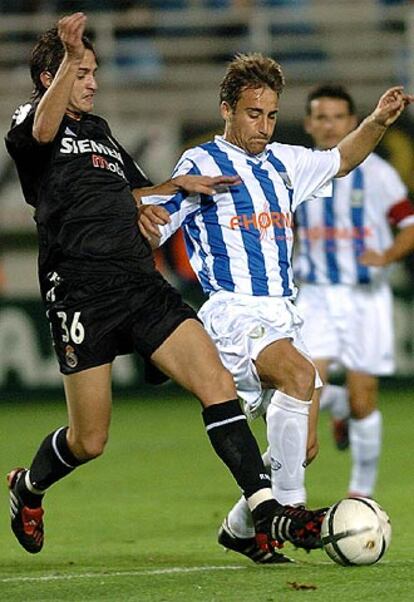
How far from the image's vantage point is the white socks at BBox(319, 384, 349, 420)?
993 cm

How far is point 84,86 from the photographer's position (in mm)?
6484

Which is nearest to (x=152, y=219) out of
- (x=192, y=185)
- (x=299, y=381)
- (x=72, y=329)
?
(x=192, y=185)

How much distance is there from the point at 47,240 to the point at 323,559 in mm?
1797

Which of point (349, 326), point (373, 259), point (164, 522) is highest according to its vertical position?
point (373, 259)

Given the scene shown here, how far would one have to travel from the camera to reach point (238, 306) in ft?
21.9

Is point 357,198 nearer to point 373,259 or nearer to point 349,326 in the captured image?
point 373,259

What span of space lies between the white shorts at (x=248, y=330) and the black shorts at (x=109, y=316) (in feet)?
0.89

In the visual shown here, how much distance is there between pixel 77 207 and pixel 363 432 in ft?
11.5

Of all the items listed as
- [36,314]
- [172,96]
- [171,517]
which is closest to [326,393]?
[171,517]

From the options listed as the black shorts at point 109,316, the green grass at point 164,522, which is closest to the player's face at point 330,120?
the green grass at point 164,522

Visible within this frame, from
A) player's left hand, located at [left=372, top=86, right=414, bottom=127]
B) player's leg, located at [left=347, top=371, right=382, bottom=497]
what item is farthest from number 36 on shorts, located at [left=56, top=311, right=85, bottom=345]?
player's leg, located at [left=347, top=371, right=382, bottom=497]

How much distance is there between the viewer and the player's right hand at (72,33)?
5.91 m

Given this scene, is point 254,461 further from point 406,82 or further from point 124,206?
point 406,82

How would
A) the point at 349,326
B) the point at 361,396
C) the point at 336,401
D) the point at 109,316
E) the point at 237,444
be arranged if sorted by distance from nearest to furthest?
the point at 237,444
the point at 109,316
the point at 361,396
the point at 349,326
the point at 336,401
